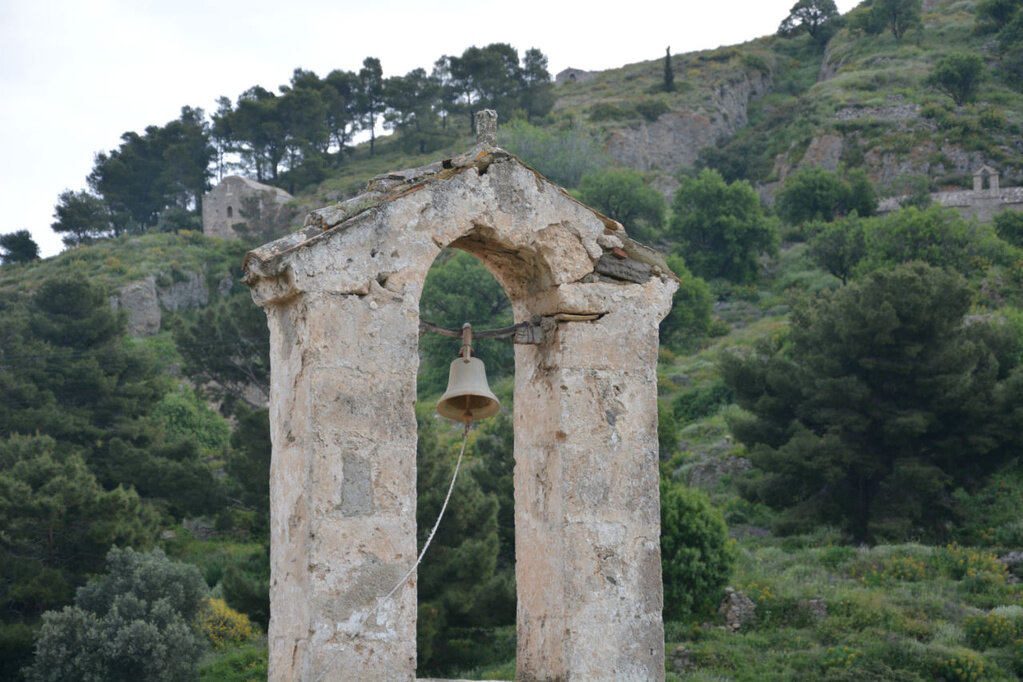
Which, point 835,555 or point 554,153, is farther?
point 554,153

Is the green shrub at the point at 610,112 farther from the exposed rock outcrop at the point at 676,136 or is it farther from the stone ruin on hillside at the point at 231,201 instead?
the stone ruin on hillside at the point at 231,201

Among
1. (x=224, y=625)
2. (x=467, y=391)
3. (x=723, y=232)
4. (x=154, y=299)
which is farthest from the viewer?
(x=154, y=299)

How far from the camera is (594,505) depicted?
5.55 m

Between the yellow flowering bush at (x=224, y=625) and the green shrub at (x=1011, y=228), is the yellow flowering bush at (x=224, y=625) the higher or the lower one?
the lower one

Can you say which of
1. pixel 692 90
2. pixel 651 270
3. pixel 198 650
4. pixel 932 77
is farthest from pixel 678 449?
pixel 692 90

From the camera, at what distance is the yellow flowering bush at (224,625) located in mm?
19734

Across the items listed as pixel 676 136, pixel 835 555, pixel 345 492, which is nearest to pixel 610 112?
pixel 676 136

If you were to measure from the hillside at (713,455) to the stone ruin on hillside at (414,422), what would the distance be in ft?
32.1

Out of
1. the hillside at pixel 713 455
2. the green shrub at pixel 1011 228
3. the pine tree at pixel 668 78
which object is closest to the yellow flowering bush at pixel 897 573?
the hillside at pixel 713 455

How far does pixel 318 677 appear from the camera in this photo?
186 inches

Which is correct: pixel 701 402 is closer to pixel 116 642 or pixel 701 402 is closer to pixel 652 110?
pixel 116 642

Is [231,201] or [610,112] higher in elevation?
[610,112]

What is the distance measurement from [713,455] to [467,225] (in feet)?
71.6

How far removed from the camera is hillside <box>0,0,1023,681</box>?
1698 centimetres
